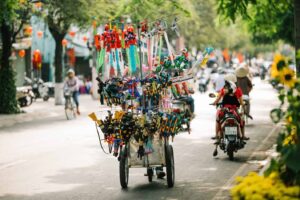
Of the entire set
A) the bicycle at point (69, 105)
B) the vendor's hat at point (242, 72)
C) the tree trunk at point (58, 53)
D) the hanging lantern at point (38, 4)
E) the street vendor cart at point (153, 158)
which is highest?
the hanging lantern at point (38, 4)

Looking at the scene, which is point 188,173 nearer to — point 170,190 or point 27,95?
point 170,190

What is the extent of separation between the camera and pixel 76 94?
25.6 m

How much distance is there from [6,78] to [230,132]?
53.5 ft

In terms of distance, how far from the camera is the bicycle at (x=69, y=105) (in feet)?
81.8

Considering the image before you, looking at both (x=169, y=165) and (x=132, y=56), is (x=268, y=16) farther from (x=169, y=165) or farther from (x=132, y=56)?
(x=169, y=165)

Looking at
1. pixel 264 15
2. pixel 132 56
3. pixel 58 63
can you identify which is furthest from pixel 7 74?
pixel 132 56

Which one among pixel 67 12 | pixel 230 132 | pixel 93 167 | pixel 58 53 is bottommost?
pixel 93 167

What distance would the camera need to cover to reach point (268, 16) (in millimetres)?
24688

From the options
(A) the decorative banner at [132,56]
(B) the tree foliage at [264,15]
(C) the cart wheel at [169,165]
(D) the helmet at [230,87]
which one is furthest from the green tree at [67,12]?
(C) the cart wheel at [169,165]

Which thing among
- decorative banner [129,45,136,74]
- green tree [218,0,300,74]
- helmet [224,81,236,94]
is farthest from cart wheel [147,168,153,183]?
helmet [224,81,236,94]

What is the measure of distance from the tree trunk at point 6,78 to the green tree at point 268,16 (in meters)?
9.82

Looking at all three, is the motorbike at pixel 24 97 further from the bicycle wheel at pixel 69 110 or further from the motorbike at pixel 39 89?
the bicycle wheel at pixel 69 110

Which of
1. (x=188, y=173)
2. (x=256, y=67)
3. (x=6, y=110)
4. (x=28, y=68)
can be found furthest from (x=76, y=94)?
(x=256, y=67)

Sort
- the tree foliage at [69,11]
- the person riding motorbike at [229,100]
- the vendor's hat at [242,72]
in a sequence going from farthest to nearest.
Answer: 1. the tree foliage at [69,11]
2. the vendor's hat at [242,72]
3. the person riding motorbike at [229,100]
